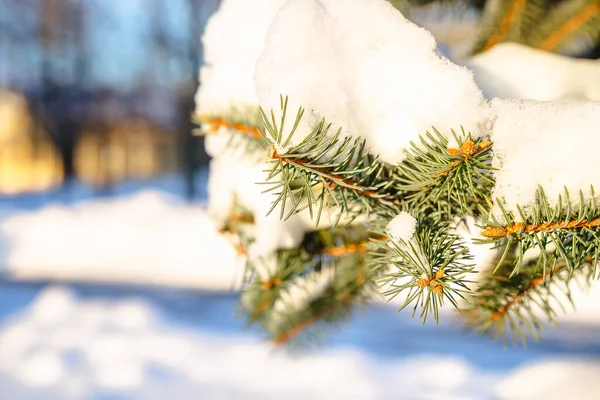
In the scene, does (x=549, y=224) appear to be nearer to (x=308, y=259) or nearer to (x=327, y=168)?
(x=327, y=168)

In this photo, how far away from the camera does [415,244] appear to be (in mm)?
704

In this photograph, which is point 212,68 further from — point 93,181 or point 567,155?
point 93,181

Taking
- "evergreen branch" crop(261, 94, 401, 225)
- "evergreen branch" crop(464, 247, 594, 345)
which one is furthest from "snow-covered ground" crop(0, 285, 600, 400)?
"evergreen branch" crop(261, 94, 401, 225)

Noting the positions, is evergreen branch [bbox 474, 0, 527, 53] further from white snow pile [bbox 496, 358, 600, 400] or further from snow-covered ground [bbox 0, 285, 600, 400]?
white snow pile [bbox 496, 358, 600, 400]

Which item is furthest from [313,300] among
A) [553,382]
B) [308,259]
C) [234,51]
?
[553,382]

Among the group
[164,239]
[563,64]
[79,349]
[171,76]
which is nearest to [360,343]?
[79,349]

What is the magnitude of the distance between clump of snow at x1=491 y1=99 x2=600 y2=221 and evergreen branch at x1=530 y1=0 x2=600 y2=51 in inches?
27.0

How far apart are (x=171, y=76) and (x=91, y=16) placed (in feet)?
8.68

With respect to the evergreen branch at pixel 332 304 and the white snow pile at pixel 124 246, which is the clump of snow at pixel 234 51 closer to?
the evergreen branch at pixel 332 304

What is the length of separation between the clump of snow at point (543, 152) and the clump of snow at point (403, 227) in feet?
0.37

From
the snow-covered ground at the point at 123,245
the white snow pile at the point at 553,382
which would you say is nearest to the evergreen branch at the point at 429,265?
the white snow pile at the point at 553,382

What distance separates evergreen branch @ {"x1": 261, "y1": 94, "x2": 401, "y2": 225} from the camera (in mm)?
611

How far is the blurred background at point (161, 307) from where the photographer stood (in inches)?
87.2

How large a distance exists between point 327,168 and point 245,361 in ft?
6.89
